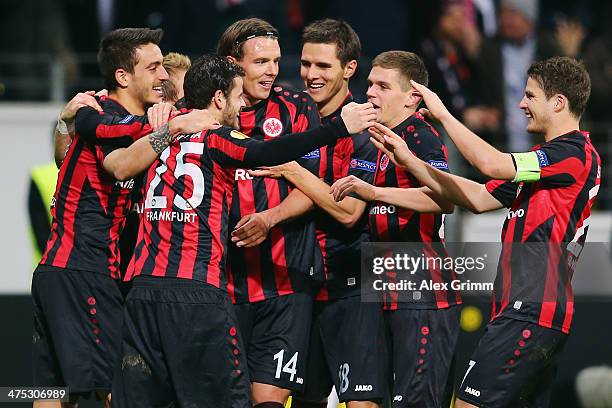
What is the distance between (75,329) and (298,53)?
15.9 feet

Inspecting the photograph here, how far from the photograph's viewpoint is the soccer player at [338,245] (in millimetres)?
7043

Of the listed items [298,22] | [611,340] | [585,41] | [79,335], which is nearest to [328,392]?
[79,335]

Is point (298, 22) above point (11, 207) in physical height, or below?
above

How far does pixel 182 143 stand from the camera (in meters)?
6.37

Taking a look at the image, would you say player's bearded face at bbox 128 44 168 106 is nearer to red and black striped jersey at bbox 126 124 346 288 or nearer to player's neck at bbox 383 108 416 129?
red and black striped jersey at bbox 126 124 346 288

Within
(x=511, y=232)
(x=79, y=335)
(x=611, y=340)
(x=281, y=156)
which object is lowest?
(x=611, y=340)

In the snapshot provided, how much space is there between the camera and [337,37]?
24.4 feet

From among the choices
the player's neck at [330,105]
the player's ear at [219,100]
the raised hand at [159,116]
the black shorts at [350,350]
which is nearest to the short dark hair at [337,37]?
the player's neck at [330,105]

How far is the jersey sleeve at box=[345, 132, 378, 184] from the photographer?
7.23m

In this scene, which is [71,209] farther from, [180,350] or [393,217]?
[393,217]

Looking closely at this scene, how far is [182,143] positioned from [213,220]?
1.42 feet

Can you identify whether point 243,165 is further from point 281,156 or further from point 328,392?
point 328,392

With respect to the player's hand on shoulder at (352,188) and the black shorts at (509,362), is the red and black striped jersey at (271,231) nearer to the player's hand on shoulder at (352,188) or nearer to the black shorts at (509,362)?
the player's hand on shoulder at (352,188)

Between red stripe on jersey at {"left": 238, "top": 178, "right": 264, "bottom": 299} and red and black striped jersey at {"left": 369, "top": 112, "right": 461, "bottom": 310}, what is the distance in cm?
70
